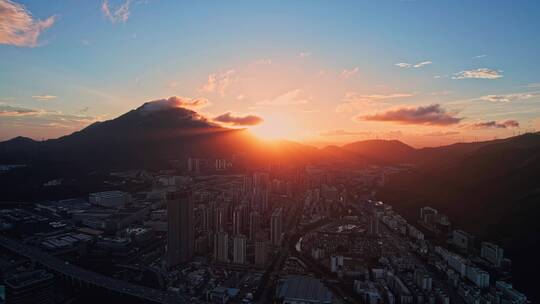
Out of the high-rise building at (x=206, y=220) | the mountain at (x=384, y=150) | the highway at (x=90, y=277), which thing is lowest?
the highway at (x=90, y=277)

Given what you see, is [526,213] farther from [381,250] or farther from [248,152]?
[248,152]

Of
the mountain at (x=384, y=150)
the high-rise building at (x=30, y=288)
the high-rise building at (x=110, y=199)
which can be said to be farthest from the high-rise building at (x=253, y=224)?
the mountain at (x=384, y=150)

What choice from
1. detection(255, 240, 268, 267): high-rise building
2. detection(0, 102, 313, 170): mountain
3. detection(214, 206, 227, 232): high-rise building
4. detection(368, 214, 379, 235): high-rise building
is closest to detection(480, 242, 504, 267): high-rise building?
detection(368, 214, 379, 235): high-rise building

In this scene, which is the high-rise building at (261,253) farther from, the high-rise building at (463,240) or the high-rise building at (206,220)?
the high-rise building at (463,240)

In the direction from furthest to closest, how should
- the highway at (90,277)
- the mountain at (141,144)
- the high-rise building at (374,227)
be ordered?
1. the mountain at (141,144)
2. the high-rise building at (374,227)
3. the highway at (90,277)

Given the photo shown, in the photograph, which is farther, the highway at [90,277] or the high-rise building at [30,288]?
the highway at [90,277]

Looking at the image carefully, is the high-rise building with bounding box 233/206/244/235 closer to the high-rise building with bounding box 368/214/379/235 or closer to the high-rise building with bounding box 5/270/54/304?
the high-rise building with bounding box 368/214/379/235

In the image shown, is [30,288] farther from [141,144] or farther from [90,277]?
[141,144]
